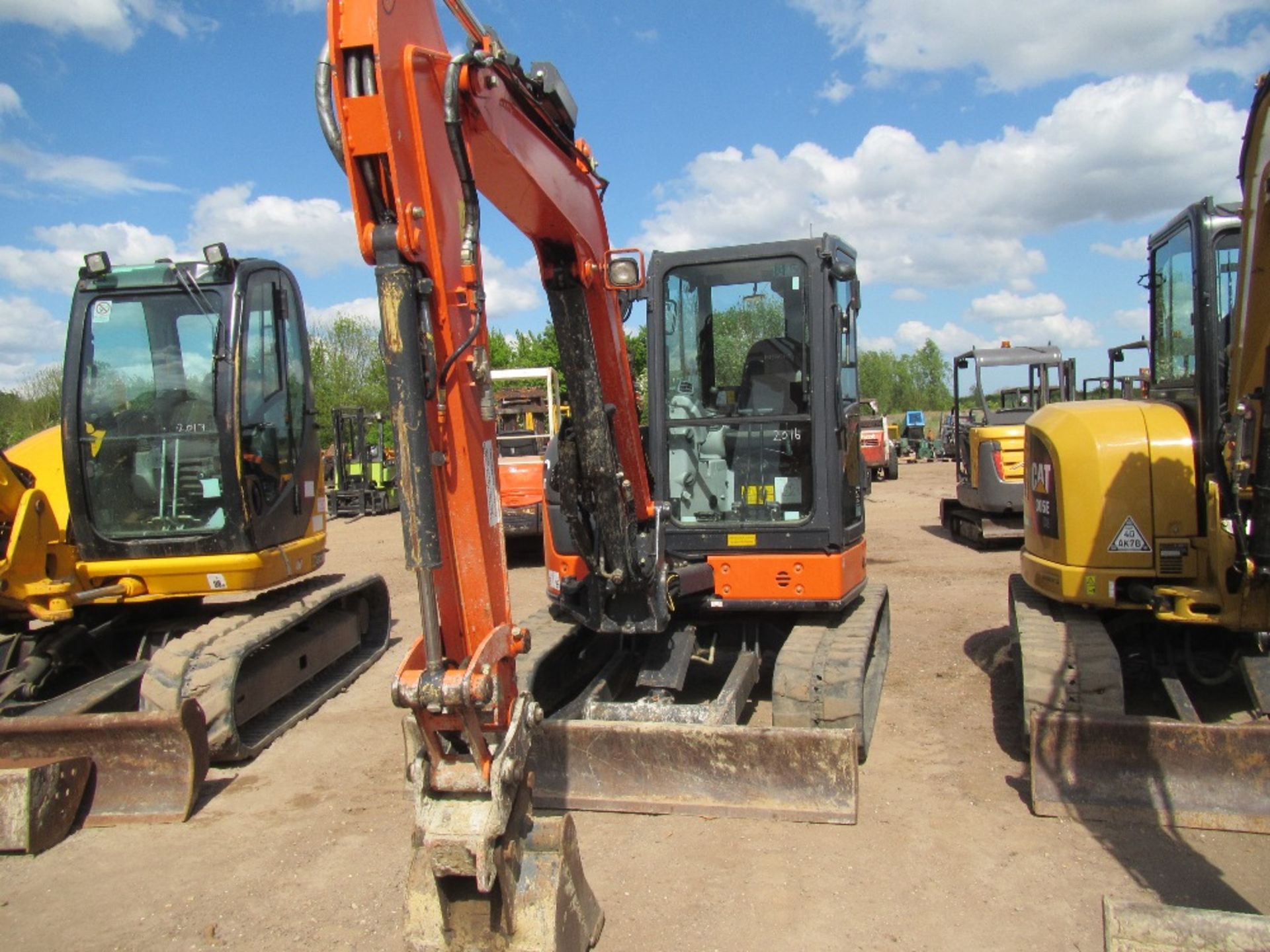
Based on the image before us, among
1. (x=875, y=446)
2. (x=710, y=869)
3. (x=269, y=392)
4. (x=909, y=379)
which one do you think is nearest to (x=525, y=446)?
(x=269, y=392)

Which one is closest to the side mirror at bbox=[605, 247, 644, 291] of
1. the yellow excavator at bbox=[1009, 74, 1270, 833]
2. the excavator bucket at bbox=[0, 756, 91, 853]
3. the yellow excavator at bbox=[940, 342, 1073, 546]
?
the yellow excavator at bbox=[1009, 74, 1270, 833]

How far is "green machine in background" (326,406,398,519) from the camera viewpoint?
21688mm

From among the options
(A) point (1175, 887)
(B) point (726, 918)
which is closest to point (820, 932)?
(B) point (726, 918)

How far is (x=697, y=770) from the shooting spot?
441 cm

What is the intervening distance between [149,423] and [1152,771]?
5776 mm

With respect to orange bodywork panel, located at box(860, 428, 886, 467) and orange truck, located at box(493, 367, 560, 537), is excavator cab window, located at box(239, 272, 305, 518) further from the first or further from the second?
orange bodywork panel, located at box(860, 428, 886, 467)

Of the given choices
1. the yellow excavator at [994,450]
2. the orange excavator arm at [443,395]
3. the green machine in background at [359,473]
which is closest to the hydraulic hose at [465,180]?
the orange excavator arm at [443,395]

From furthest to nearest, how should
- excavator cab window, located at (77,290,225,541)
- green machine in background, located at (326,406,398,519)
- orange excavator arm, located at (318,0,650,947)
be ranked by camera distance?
green machine in background, located at (326,406,398,519) → excavator cab window, located at (77,290,225,541) → orange excavator arm, located at (318,0,650,947)

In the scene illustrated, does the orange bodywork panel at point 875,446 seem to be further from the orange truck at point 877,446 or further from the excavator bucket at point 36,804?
the excavator bucket at point 36,804

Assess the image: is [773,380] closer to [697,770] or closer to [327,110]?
[697,770]

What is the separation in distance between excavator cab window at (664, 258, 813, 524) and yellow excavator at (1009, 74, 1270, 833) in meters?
1.41

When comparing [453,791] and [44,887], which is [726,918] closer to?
[453,791]

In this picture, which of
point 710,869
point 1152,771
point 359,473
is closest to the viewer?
point 710,869

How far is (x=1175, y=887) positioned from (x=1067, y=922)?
535 millimetres
